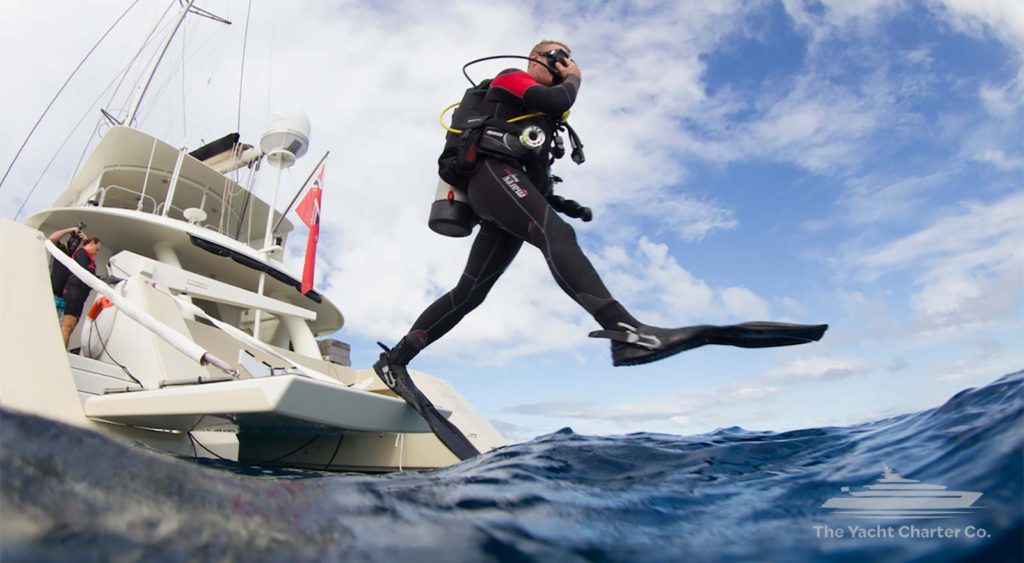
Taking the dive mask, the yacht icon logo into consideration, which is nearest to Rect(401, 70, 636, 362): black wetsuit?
the dive mask

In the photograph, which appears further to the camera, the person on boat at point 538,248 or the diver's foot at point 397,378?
the diver's foot at point 397,378

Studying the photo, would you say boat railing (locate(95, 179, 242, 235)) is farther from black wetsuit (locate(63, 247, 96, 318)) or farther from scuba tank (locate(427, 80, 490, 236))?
scuba tank (locate(427, 80, 490, 236))

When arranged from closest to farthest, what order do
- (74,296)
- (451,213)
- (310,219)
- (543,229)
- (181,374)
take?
(543,229) < (451,213) < (181,374) < (74,296) < (310,219)

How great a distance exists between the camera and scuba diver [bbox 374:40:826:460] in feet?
7.00

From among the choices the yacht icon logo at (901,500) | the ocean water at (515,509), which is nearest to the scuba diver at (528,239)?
the ocean water at (515,509)

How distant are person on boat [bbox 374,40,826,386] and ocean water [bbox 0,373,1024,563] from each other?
1.53ft

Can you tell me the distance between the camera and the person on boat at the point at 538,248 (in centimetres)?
212

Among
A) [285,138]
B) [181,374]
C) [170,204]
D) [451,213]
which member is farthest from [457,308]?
[285,138]

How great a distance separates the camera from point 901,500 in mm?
1290

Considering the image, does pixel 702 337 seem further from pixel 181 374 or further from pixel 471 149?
pixel 181 374

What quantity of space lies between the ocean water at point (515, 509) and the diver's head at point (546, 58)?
1.86 m

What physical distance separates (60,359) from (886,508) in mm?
3550

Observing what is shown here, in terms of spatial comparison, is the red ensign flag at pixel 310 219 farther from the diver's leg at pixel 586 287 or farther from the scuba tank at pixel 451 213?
the diver's leg at pixel 586 287

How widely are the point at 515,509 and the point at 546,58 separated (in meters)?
2.18
